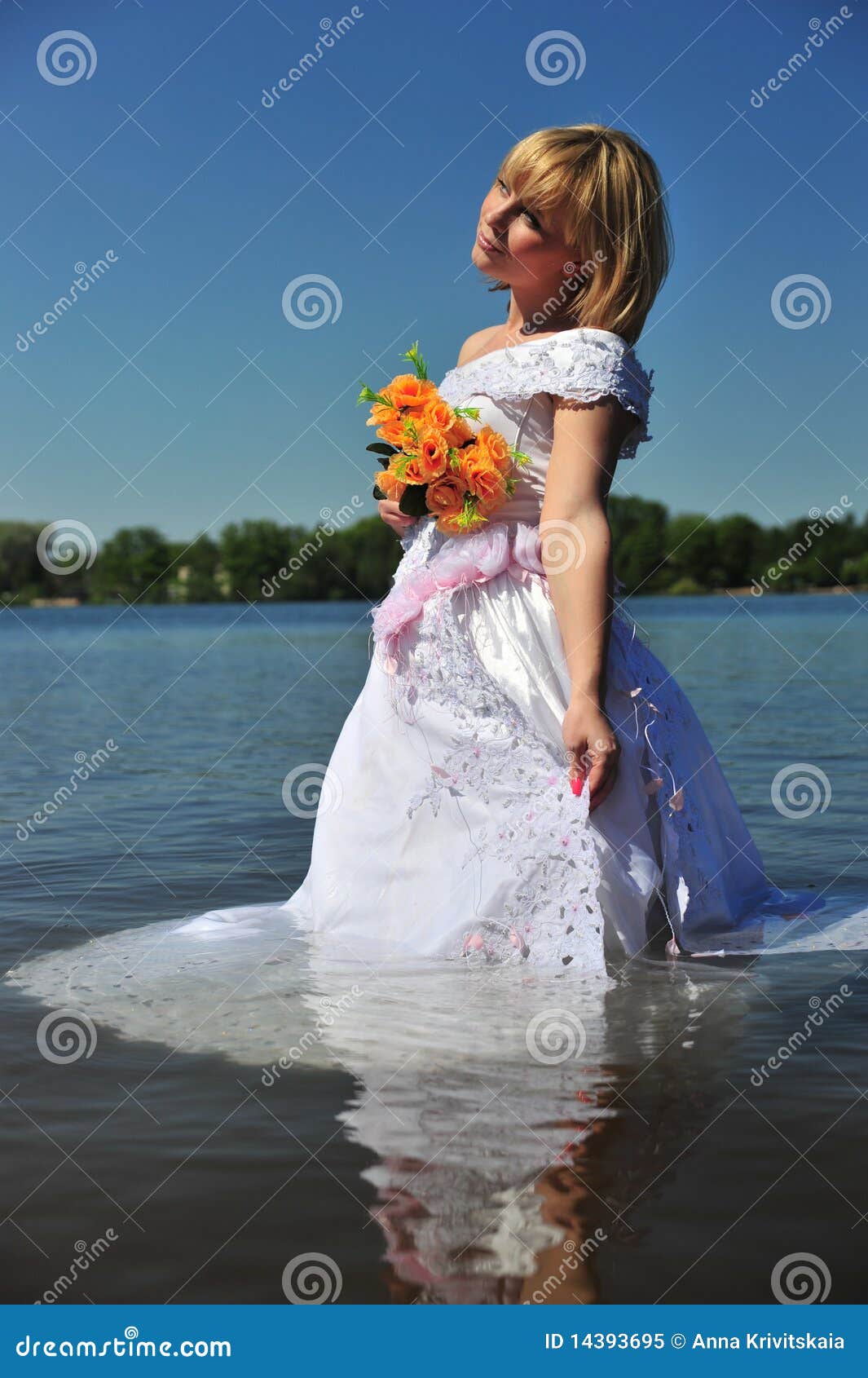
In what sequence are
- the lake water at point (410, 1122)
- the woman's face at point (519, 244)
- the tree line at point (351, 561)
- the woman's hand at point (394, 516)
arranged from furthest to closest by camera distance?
the tree line at point (351, 561) < the woman's hand at point (394, 516) < the woman's face at point (519, 244) < the lake water at point (410, 1122)

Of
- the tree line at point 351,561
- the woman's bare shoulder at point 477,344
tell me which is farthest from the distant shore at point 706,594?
the woman's bare shoulder at point 477,344

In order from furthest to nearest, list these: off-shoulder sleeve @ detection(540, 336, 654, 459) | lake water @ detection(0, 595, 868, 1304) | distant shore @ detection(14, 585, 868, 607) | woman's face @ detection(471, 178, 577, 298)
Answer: distant shore @ detection(14, 585, 868, 607)
woman's face @ detection(471, 178, 577, 298)
off-shoulder sleeve @ detection(540, 336, 654, 459)
lake water @ detection(0, 595, 868, 1304)

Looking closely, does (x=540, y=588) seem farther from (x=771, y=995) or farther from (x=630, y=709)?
(x=771, y=995)

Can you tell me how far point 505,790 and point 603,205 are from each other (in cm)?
170

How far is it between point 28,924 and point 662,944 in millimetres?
2370

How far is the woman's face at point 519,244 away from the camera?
149 inches

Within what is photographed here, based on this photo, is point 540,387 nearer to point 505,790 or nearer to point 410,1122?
point 505,790

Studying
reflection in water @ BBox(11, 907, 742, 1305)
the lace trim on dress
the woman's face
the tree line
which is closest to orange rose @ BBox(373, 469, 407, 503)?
the lace trim on dress

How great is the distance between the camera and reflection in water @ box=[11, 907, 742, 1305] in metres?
2.42

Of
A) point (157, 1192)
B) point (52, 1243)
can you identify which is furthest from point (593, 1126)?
point (52, 1243)

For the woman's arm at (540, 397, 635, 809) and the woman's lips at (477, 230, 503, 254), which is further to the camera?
the woman's lips at (477, 230, 503, 254)

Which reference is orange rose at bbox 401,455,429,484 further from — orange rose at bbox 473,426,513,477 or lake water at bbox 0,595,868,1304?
lake water at bbox 0,595,868,1304

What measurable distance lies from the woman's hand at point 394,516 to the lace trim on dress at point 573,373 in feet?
1.36

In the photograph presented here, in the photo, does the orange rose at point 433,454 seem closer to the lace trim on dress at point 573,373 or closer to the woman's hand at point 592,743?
→ the lace trim on dress at point 573,373
